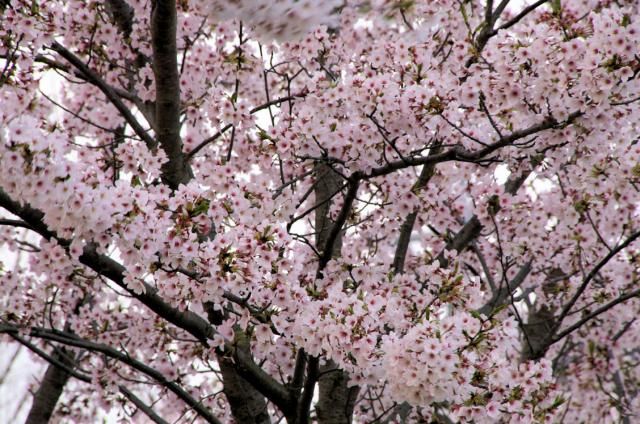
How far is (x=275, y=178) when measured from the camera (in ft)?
19.1

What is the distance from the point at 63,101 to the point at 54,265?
17.7 ft

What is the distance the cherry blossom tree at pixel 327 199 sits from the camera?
10.7 feet

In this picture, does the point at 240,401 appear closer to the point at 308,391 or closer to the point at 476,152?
the point at 308,391

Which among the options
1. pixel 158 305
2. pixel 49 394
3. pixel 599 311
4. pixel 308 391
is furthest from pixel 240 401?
pixel 49 394

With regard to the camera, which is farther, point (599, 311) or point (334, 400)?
point (334, 400)

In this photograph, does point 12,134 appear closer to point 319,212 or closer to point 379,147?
point 379,147

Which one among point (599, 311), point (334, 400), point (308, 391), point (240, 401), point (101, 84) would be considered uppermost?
point (101, 84)

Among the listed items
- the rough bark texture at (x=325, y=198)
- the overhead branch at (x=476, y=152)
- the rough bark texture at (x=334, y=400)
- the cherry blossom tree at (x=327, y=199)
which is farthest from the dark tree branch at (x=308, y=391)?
the rough bark texture at (x=325, y=198)

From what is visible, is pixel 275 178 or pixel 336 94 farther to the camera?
pixel 275 178

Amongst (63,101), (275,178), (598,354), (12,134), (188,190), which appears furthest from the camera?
(63,101)

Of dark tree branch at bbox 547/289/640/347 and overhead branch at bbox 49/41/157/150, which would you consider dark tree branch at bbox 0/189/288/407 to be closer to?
overhead branch at bbox 49/41/157/150

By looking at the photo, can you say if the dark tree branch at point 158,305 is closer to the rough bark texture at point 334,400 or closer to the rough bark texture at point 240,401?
the rough bark texture at point 240,401

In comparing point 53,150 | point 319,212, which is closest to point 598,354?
point 319,212

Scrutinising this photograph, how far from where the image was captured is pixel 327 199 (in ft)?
14.7
